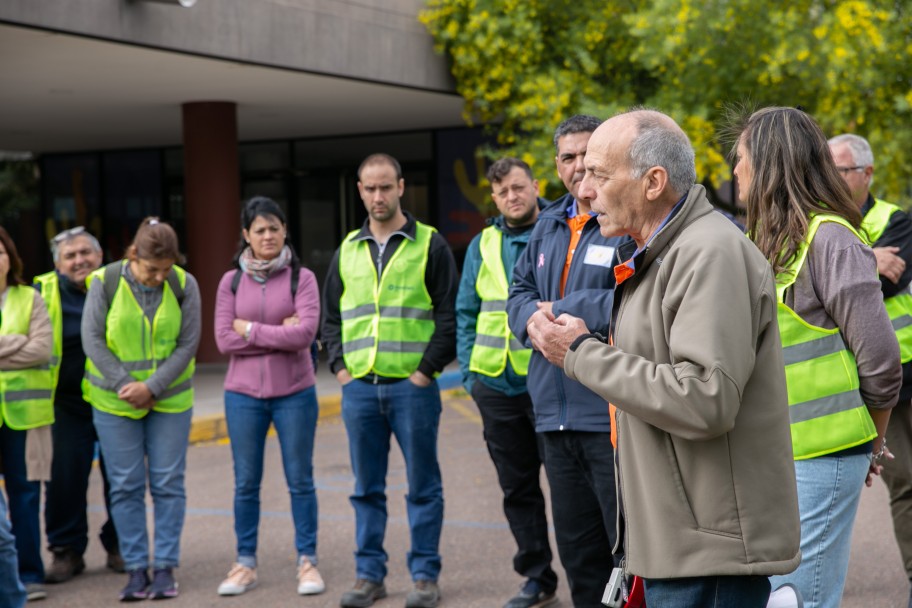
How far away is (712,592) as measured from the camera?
271 centimetres

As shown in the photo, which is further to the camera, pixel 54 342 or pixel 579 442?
pixel 54 342

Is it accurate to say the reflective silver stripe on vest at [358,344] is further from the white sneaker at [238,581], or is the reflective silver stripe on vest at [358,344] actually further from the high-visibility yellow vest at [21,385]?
the high-visibility yellow vest at [21,385]

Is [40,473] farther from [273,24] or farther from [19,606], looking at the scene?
[273,24]

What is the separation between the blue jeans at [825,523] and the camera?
339 centimetres

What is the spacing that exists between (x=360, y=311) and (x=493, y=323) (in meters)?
0.75

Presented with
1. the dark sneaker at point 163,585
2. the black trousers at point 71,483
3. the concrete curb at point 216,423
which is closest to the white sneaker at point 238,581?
the dark sneaker at point 163,585

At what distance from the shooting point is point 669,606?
2756 mm

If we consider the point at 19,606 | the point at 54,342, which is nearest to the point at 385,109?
the point at 54,342

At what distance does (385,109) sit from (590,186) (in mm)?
14136

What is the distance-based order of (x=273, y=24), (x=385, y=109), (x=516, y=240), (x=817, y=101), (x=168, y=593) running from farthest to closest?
(x=385, y=109) < (x=817, y=101) < (x=273, y=24) < (x=168, y=593) < (x=516, y=240)

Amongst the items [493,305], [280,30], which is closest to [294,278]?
[493,305]

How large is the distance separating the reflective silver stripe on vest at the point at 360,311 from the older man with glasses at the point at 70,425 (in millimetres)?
1693

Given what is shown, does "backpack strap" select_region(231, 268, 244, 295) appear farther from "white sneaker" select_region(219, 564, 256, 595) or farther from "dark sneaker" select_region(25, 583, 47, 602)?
"dark sneaker" select_region(25, 583, 47, 602)

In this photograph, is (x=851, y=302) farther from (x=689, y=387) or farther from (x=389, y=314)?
(x=389, y=314)
